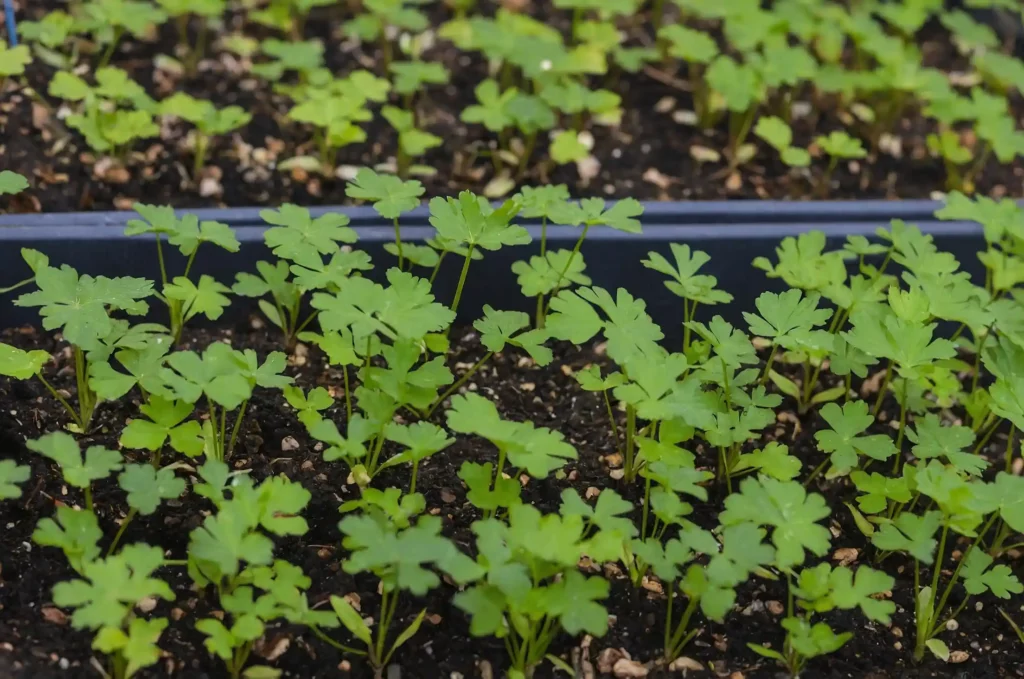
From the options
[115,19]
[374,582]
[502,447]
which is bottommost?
[374,582]

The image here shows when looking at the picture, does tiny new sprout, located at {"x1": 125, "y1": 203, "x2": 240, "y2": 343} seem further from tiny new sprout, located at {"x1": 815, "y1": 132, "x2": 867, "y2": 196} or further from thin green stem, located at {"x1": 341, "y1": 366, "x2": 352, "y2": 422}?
tiny new sprout, located at {"x1": 815, "y1": 132, "x2": 867, "y2": 196}

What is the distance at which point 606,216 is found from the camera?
188 centimetres

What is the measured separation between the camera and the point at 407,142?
2.24 meters

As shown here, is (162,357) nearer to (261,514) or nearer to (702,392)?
(261,514)

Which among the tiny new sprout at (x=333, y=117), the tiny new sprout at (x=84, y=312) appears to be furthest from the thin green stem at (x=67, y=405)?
the tiny new sprout at (x=333, y=117)

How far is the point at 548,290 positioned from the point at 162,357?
637mm

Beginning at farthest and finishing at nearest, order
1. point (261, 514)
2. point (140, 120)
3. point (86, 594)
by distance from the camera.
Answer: point (140, 120), point (261, 514), point (86, 594)

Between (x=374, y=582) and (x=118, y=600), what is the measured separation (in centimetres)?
37

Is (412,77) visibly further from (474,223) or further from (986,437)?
(986,437)

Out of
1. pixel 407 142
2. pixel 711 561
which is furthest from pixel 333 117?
pixel 711 561

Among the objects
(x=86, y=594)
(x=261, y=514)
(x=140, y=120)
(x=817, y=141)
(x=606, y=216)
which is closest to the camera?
(x=86, y=594)

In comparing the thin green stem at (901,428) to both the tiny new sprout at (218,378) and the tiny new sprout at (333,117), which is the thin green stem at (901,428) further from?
the tiny new sprout at (333,117)

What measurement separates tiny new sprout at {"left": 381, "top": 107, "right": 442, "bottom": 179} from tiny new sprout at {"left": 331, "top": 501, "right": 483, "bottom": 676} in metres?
0.94

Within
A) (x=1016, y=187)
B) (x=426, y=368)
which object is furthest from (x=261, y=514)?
(x=1016, y=187)
